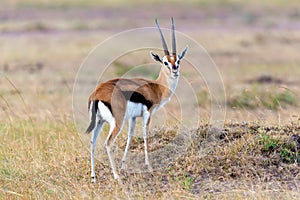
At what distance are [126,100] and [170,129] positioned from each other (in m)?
1.32

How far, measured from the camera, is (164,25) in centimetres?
3331

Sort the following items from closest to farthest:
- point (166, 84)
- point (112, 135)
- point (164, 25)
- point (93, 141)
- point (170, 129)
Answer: point (112, 135), point (93, 141), point (166, 84), point (170, 129), point (164, 25)

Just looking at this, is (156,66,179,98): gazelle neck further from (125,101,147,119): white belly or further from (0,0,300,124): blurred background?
(0,0,300,124): blurred background

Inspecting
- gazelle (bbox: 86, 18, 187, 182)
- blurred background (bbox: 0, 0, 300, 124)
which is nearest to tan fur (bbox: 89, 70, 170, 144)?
gazelle (bbox: 86, 18, 187, 182)

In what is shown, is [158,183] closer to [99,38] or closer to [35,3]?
[99,38]

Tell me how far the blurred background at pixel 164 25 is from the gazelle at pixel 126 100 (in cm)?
140

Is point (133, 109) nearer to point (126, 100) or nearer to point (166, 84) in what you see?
point (126, 100)

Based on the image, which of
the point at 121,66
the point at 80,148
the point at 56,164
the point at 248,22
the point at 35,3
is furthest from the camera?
the point at 35,3

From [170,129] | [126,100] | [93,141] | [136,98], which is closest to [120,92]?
[126,100]

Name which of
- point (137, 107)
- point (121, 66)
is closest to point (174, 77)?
point (137, 107)

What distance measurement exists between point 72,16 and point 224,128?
32.2 meters

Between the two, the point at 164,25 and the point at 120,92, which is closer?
the point at 120,92

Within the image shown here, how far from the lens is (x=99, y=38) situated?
90.8 feet

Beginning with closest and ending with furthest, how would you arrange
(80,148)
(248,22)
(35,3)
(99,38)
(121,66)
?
(80,148)
(121,66)
(99,38)
(248,22)
(35,3)
